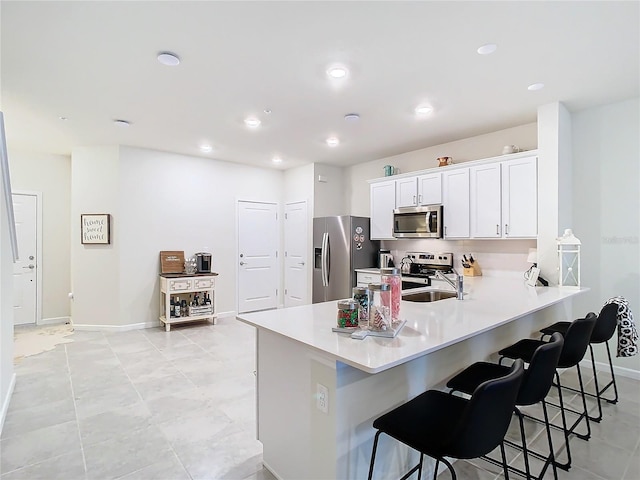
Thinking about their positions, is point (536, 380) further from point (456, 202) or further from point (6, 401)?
point (6, 401)

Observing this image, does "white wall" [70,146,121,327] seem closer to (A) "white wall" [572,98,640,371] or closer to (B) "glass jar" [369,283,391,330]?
(B) "glass jar" [369,283,391,330]

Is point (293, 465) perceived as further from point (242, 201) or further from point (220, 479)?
point (242, 201)

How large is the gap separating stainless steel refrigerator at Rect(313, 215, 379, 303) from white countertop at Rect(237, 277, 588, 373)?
2571 millimetres

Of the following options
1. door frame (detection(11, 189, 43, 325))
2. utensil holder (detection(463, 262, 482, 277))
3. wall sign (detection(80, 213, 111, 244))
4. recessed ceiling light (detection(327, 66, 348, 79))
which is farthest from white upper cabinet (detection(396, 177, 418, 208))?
door frame (detection(11, 189, 43, 325))

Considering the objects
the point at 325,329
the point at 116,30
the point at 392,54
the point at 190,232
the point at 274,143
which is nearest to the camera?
the point at 325,329

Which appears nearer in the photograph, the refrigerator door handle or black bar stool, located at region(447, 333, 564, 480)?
black bar stool, located at region(447, 333, 564, 480)

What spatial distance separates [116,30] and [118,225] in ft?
11.5

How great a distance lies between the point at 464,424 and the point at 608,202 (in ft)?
11.7

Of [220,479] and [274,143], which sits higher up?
[274,143]

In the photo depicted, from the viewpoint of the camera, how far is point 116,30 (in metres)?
2.32

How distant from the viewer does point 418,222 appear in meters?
4.82

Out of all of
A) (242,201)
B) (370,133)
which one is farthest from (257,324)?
(242,201)

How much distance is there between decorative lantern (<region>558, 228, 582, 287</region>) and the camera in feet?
11.0

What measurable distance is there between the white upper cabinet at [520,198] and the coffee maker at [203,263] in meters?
4.38
